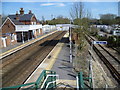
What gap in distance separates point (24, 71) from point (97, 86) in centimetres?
613

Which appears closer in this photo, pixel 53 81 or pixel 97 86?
pixel 53 81

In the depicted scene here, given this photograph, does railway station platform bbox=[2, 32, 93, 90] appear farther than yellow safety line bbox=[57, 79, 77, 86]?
No

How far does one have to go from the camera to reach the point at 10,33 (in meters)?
23.6

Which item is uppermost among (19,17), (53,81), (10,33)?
(19,17)

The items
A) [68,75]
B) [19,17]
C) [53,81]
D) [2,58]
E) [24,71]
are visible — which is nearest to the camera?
[53,81]

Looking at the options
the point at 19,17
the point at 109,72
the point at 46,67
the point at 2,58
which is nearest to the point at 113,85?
the point at 109,72

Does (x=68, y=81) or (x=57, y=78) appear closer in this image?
(x=68, y=81)

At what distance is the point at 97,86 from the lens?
27.6 feet

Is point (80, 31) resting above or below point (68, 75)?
above

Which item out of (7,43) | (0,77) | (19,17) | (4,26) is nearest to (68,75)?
(0,77)

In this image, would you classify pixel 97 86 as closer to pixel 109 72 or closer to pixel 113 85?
pixel 113 85

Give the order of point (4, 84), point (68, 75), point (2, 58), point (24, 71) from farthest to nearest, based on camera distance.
→ point (2, 58) → point (24, 71) → point (68, 75) → point (4, 84)

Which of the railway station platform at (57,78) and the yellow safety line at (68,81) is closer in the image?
the railway station platform at (57,78)

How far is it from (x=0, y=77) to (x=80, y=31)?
10.4 m
